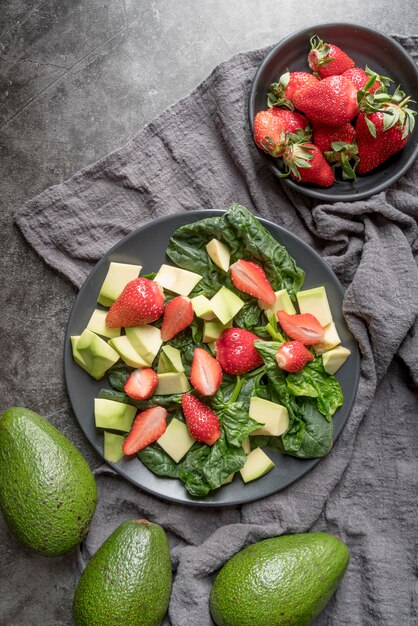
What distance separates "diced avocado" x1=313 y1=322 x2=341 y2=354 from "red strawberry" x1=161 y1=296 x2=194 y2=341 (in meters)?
0.34

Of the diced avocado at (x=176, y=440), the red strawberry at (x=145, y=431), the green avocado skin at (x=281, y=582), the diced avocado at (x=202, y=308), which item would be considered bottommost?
the green avocado skin at (x=281, y=582)

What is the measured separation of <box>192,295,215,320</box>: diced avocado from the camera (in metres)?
1.89

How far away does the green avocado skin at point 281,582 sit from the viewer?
5.76ft

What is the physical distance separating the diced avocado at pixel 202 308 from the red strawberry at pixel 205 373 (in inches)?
3.6

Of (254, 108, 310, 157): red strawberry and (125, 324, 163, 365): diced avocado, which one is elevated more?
(254, 108, 310, 157): red strawberry

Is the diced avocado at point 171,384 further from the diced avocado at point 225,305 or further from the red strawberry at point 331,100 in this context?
the red strawberry at point 331,100

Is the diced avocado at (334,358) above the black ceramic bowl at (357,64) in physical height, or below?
below

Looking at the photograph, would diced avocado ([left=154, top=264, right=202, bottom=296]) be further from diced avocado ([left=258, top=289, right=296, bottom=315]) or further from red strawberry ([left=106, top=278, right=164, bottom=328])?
diced avocado ([left=258, top=289, right=296, bottom=315])

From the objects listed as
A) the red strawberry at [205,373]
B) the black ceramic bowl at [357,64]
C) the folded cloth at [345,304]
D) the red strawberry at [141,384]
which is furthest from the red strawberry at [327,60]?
the red strawberry at [141,384]

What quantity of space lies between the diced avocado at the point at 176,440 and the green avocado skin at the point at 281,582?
305 mm

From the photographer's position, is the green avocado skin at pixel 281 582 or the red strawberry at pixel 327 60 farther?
the red strawberry at pixel 327 60

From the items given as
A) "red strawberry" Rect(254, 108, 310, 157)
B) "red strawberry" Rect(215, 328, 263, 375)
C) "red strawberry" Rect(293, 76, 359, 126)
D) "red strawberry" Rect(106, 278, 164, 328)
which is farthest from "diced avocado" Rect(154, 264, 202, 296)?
"red strawberry" Rect(293, 76, 359, 126)

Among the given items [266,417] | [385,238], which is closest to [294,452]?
[266,417]

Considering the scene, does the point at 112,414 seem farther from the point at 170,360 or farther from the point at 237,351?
the point at 237,351
